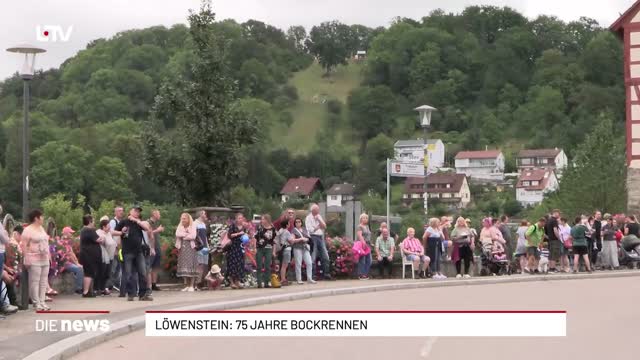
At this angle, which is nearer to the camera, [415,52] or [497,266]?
[497,266]

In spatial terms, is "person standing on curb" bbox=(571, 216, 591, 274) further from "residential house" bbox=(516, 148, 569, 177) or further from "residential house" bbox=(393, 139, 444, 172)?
"residential house" bbox=(516, 148, 569, 177)

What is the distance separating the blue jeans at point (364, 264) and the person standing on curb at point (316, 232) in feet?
3.21

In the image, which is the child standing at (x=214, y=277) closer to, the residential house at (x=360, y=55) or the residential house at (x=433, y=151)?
the residential house at (x=433, y=151)

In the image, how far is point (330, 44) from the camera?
131750mm

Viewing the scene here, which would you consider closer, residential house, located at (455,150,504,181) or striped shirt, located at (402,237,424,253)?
striped shirt, located at (402,237,424,253)

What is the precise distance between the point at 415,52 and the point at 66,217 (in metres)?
65.0

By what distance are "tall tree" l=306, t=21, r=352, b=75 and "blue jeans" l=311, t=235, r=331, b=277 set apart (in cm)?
10115

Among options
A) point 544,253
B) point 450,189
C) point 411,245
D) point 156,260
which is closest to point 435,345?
point 156,260

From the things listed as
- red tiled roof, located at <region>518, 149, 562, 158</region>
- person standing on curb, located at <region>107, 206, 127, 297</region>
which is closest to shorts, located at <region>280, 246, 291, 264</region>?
person standing on curb, located at <region>107, 206, 127, 297</region>

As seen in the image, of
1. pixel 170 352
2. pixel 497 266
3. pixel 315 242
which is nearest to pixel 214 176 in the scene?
pixel 315 242

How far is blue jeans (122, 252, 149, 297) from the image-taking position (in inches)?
686

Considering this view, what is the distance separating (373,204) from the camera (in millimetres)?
101438

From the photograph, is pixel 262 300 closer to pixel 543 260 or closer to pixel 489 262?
pixel 489 262

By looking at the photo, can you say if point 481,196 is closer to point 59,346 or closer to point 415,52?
point 415,52
